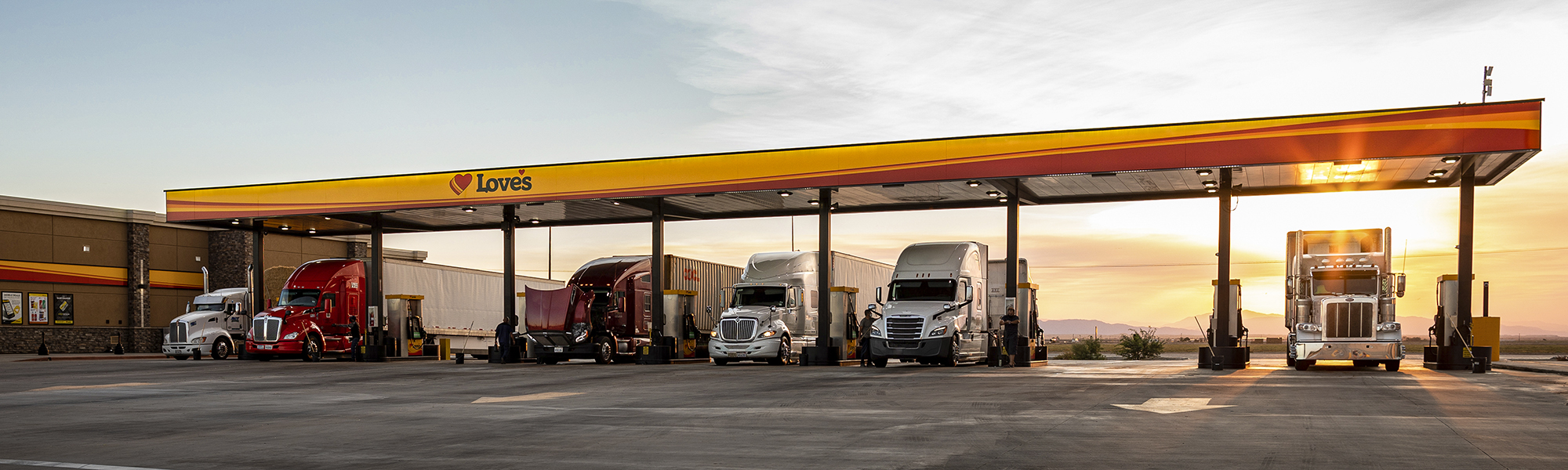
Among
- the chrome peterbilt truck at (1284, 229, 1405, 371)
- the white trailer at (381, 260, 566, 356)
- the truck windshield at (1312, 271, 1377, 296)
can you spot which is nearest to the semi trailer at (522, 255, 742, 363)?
the white trailer at (381, 260, 566, 356)

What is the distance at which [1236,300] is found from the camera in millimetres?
26703

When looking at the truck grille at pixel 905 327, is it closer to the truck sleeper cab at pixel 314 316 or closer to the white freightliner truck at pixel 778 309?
the white freightliner truck at pixel 778 309

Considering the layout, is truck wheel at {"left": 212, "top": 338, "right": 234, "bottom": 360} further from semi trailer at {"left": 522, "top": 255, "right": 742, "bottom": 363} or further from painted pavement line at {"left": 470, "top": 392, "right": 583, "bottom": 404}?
painted pavement line at {"left": 470, "top": 392, "right": 583, "bottom": 404}

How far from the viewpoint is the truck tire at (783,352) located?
29219 millimetres

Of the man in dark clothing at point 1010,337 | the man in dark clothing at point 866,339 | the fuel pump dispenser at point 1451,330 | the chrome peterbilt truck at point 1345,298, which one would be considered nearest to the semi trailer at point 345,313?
the man in dark clothing at point 866,339

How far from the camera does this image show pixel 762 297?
97.6 feet

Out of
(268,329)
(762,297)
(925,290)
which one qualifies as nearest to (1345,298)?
(925,290)

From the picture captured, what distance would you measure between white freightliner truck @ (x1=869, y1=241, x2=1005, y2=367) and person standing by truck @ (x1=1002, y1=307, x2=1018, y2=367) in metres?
0.66

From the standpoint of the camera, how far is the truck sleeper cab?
34500mm

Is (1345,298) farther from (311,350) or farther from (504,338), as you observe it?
(311,350)

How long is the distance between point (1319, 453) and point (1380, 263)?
17.3m

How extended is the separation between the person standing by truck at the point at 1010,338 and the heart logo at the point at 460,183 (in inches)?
621

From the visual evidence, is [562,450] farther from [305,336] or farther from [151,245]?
[151,245]

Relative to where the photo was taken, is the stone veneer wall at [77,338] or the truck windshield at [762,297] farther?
the stone veneer wall at [77,338]
